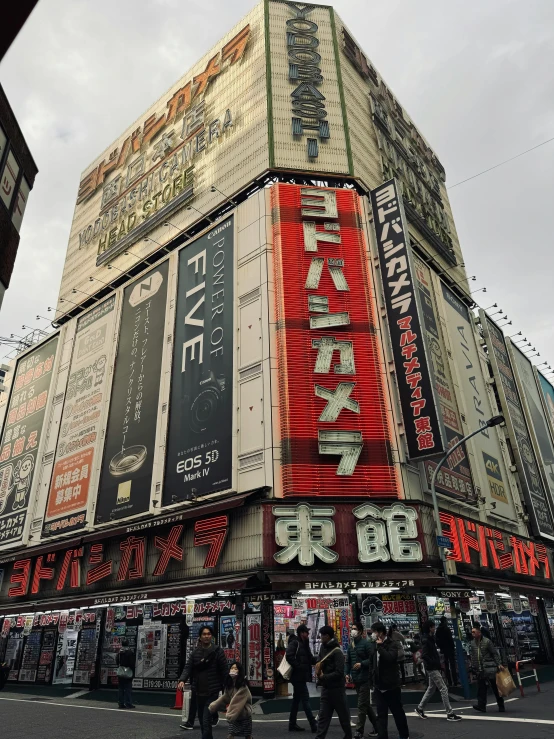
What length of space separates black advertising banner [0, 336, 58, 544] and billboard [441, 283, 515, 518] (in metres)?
25.3

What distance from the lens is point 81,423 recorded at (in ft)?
103

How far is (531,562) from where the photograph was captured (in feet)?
102

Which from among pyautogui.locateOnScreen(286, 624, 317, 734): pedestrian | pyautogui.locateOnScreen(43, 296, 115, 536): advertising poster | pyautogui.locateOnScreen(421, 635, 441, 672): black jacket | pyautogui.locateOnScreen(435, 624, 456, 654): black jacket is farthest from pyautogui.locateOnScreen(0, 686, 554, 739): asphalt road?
pyautogui.locateOnScreen(43, 296, 115, 536): advertising poster

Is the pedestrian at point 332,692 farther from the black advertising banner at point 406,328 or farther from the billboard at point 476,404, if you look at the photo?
the billboard at point 476,404

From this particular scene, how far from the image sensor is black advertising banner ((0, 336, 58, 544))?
32781 millimetres

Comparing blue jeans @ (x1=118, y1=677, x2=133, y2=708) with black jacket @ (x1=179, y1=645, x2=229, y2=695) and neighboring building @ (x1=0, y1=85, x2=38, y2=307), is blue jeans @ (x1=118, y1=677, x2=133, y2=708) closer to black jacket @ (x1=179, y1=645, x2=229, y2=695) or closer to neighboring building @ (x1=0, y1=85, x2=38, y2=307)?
black jacket @ (x1=179, y1=645, x2=229, y2=695)

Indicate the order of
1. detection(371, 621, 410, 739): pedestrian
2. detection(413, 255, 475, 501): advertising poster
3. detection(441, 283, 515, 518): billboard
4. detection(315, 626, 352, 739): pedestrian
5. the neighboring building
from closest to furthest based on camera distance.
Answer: the neighboring building → detection(315, 626, 352, 739): pedestrian → detection(371, 621, 410, 739): pedestrian → detection(413, 255, 475, 501): advertising poster → detection(441, 283, 515, 518): billboard

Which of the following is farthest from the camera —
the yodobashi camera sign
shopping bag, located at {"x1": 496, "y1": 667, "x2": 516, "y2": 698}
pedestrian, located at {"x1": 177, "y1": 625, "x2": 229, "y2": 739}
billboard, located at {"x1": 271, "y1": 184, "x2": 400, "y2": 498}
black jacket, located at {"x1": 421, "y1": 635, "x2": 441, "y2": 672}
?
the yodobashi camera sign

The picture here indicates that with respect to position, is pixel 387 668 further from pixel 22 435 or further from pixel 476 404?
pixel 22 435

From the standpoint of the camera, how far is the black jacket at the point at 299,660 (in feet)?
42.8

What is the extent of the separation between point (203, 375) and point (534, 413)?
29.0 metres

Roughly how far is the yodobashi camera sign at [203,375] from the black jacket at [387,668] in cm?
1207

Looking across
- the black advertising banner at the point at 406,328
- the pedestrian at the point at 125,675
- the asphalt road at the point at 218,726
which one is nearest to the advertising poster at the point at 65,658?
the asphalt road at the point at 218,726

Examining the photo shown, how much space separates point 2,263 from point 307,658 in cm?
1147
